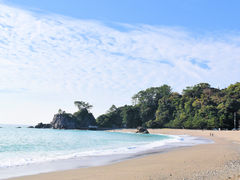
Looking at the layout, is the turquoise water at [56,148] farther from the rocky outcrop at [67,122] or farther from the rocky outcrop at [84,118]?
the rocky outcrop at [67,122]

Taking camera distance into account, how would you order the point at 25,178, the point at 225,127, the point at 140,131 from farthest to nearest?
the point at 140,131 < the point at 225,127 < the point at 25,178

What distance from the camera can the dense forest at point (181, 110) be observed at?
2702 inches

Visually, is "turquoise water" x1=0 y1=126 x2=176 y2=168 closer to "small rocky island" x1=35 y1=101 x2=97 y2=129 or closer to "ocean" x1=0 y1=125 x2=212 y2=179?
"ocean" x1=0 y1=125 x2=212 y2=179

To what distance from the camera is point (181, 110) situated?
8944 cm

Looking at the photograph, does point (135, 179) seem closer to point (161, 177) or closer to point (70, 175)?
point (161, 177)

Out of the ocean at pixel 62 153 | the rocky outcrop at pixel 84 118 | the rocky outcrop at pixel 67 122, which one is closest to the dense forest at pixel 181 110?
the rocky outcrop at pixel 84 118

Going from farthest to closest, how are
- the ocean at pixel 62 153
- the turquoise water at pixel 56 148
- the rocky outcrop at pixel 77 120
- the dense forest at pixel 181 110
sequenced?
the rocky outcrop at pixel 77 120 → the dense forest at pixel 181 110 → the turquoise water at pixel 56 148 → the ocean at pixel 62 153

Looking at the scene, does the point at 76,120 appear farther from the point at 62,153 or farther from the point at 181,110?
the point at 62,153

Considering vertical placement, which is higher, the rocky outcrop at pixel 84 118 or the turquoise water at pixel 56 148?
the rocky outcrop at pixel 84 118

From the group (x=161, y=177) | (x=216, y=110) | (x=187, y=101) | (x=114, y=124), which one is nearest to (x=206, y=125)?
(x=216, y=110)

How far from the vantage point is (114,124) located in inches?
4646

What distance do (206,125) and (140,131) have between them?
69.3 ft

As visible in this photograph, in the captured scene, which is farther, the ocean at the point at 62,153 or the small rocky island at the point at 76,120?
the small rocky island at the point at 76,120

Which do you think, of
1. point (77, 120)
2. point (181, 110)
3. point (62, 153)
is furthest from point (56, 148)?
point (77, 120)
